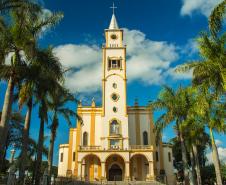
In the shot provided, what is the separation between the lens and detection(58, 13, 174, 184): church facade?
37250 millimetres

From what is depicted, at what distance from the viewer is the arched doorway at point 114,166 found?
38.7 m

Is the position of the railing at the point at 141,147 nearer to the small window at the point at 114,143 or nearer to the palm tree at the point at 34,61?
the small window at the point at 114,143

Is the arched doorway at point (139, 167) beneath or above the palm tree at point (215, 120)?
beneath

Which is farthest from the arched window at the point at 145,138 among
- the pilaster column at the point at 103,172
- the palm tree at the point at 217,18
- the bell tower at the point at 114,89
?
the palm tree at the point at 217,18

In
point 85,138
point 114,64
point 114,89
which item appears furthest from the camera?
point 114,64

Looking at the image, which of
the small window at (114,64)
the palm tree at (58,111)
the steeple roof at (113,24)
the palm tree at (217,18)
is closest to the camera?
the palm tree at (217,18)

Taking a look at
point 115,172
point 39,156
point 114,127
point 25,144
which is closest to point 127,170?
point 115,172

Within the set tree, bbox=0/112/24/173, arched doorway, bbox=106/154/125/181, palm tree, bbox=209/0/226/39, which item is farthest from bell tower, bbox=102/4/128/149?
palm tree, bbox=209/0/226/39

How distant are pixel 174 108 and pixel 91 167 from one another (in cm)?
1770

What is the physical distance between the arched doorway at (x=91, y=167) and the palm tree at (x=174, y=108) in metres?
14.5

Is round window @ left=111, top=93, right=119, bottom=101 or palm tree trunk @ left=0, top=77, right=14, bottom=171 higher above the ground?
round window @ left=111, top=93, right=119, bottom=101

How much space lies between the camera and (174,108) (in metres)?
26.3

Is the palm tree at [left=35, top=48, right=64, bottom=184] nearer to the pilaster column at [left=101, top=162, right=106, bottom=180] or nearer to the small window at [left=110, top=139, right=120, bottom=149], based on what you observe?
the pilaster column at [left=101, top=162, right=106, bottom=180]

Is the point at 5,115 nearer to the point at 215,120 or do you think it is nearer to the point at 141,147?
the point at 215,120
